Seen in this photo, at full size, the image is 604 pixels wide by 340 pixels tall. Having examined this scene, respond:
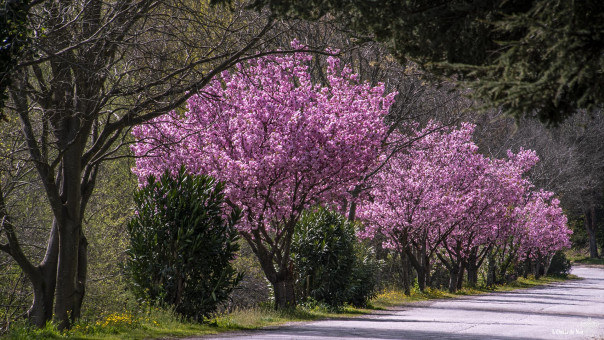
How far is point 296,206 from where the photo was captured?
60.4 ft

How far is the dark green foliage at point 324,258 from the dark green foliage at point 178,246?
6.41 meters

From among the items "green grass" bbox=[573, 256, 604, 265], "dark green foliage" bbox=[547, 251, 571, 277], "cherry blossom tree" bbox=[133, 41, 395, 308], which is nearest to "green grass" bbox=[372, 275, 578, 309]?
"cherry blossom tree" bbox=[133, 41, 395, 308]

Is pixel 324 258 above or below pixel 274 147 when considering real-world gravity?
below

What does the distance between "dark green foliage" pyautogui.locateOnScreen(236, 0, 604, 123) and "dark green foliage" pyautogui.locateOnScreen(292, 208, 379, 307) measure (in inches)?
472

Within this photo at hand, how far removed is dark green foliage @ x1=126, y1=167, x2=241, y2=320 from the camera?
45.8 feet

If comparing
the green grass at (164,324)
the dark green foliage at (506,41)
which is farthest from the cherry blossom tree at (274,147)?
the dark green foliage at (506,41)

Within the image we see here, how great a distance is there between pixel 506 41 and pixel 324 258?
46.5ft

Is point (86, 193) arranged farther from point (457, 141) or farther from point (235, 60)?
point (457, 141)

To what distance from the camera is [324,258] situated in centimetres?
2070

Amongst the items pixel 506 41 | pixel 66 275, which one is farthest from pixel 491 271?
pixel 506 41

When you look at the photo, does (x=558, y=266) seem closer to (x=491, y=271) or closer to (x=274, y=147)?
(x=491, y=271)

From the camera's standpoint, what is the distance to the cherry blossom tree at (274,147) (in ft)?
56.6

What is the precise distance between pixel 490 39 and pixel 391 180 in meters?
21.5

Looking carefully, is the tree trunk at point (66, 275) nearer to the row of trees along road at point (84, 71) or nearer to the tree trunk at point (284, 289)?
the row of trees along road at point (84, 71)
